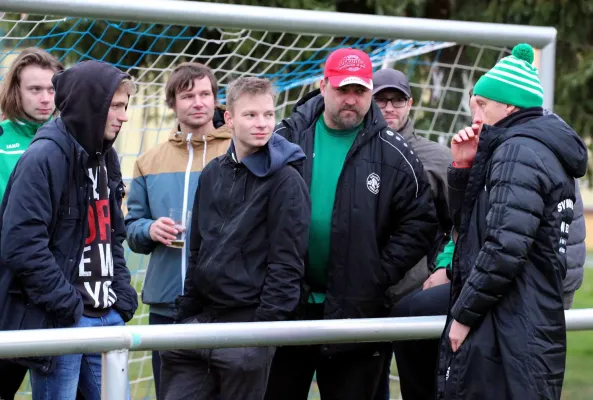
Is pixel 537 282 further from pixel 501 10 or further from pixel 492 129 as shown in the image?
pixel 501 10

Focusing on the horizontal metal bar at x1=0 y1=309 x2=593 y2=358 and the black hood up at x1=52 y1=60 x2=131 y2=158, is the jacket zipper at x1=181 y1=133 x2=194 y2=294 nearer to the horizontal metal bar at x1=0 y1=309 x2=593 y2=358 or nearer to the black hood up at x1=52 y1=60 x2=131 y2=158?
the black hood up at x1=52 y1=60 x2=131 y2=158

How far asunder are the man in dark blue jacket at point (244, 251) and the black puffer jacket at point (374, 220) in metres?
0.28

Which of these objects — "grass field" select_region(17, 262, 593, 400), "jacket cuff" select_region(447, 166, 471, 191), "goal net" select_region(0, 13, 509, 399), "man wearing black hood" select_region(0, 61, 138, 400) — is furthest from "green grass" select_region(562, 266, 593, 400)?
"man wearing black hood" select_region(0, 61, 138, 400)

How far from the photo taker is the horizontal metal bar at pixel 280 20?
4609 mm

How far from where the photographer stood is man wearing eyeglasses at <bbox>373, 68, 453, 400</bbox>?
13.6ft

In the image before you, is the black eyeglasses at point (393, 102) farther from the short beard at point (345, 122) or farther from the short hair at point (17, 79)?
the short hair at point (17, 79)

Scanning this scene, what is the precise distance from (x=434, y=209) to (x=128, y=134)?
8.45ft

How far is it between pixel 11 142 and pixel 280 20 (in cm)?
144

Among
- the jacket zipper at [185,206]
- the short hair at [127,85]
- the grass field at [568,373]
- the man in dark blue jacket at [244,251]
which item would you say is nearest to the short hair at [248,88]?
the man in dark blue jacket at [244,251]

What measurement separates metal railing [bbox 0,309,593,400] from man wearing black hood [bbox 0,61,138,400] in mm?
677

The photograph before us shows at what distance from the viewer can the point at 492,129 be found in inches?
135

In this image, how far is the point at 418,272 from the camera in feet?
14.6

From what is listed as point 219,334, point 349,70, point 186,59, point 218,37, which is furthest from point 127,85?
point 218,37

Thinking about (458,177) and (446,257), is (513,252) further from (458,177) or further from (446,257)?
(446,257)
